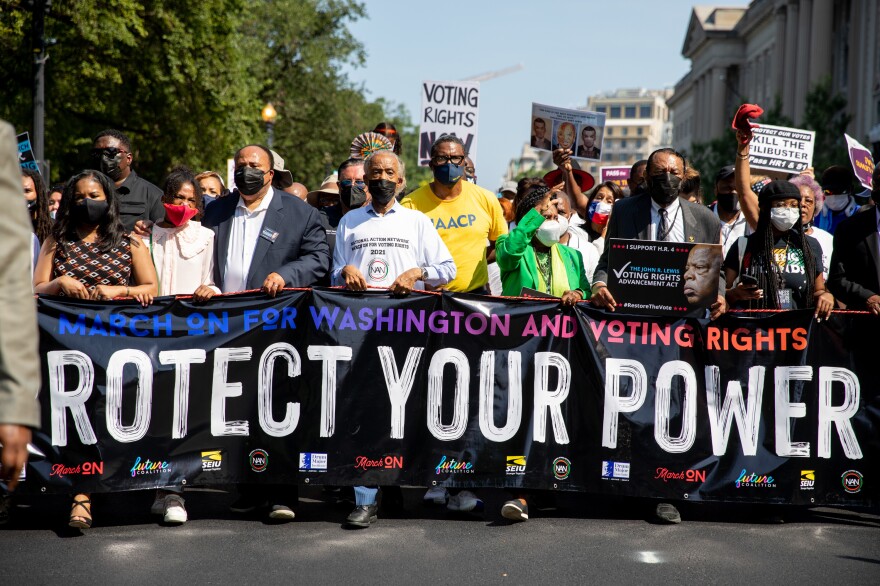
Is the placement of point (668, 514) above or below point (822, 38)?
below

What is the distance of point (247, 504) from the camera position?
23.1 ft

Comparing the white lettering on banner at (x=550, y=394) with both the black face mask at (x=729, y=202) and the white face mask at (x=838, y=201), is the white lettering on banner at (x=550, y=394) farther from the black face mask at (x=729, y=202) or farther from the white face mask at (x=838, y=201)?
the white face mask at (x=838, y=201)

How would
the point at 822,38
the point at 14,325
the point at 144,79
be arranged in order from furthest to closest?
the point at 822,38 < the point at 144,79 < the point at 14,325

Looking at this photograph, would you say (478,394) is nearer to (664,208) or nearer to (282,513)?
(282,513)

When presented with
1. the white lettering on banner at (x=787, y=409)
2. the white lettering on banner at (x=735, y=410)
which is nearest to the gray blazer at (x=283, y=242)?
the white lettering on banner at (x=735, y=410)

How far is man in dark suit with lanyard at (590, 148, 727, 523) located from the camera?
7238mm

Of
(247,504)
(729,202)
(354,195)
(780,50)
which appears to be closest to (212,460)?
(247,504)

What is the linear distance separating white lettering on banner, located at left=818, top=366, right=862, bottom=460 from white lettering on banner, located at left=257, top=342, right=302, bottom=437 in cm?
324

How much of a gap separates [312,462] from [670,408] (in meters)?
2.23

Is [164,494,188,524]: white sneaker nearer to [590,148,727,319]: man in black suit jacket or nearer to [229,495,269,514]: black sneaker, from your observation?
[229,495,269,514]: black sneaker

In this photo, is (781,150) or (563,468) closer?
(563,468)

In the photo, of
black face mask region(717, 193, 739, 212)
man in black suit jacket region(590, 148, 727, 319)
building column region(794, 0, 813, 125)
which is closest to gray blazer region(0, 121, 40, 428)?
man in black suit jacket region(590, 148, 727, 319)

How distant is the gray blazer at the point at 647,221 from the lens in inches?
288

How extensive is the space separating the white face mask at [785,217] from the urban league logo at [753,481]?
156 centimetres
